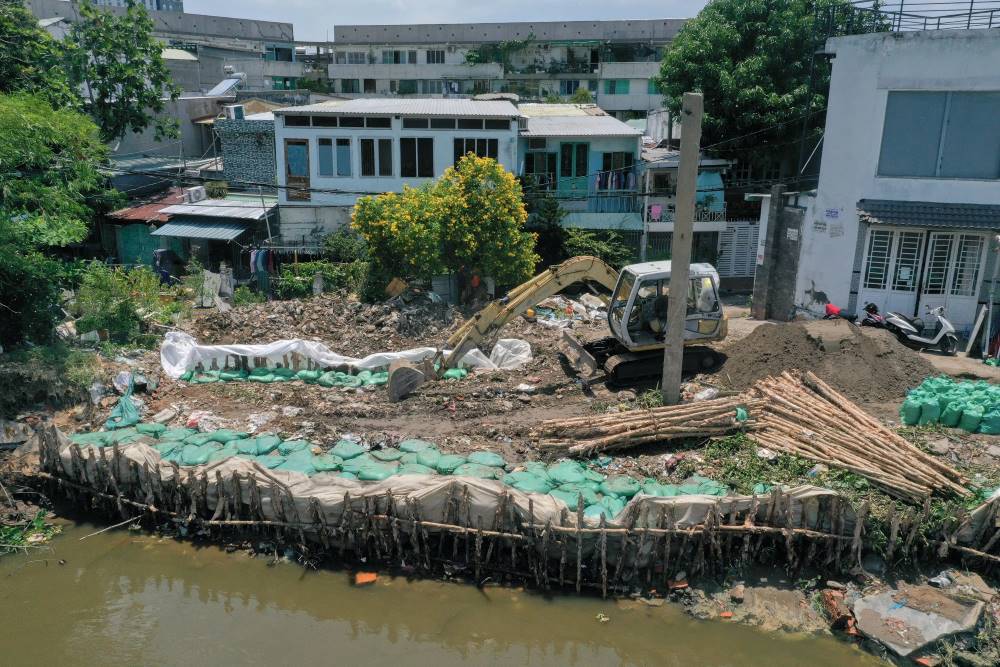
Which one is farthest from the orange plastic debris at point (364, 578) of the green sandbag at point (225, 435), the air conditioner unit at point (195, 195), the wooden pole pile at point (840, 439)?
the air conditioner unit at point (195, 195)

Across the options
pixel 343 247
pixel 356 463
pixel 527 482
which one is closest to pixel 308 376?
pixel 356 463

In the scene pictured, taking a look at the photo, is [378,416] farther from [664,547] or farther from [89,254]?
[89,254]

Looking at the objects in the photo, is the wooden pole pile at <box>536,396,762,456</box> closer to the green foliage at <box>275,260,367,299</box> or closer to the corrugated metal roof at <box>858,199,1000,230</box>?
the corrugated metal roof at <box>858,199,1000,230</box>

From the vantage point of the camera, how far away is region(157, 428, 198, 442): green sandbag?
41.5 feet

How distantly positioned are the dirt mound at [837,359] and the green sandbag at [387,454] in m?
6.10

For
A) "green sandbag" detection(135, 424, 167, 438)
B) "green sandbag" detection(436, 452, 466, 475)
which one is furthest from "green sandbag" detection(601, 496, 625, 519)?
"green sandbag" detection(135, 424, 167, 438)

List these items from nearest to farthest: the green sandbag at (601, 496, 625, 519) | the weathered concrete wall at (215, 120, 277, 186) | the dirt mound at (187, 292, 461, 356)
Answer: the green sandbag at (601, 496, 625, 519) < the dirt mound at (187, 292, 461, 356) < the weathered concrete wall at (215, 120, 277, 186)

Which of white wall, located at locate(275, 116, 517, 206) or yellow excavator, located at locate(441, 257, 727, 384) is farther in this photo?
white wall, located at locate(275, 116, 517, 206)

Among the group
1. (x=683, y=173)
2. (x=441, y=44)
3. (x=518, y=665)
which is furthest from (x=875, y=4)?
(x=441, y=44)

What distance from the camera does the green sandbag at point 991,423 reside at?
11547mm

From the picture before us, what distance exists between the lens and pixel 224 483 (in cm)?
1070

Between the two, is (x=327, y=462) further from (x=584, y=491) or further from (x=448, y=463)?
(x=584, y=491)

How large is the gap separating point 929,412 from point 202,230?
1954cm

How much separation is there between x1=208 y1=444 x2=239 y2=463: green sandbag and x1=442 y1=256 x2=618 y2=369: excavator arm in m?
4.08
